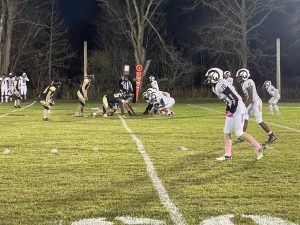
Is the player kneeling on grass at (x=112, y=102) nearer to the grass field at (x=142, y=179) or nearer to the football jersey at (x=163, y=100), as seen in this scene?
the football jersey at (x=163, y=100)

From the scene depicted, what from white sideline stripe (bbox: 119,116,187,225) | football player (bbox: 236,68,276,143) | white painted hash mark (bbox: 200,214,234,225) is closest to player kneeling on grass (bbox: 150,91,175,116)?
football player (bbox: 236,68,276,143)

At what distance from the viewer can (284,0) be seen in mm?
47625

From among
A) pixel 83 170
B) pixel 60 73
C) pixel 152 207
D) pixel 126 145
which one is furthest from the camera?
pixel 60 73

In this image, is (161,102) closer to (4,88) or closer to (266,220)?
(266,220)

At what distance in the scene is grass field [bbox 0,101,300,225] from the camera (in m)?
6.03

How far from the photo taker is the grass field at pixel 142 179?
603 centimetres

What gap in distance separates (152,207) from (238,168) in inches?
125

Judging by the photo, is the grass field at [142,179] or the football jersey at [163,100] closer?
the grass field at [142,179]

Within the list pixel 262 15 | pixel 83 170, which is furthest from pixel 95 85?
pixel 83 170

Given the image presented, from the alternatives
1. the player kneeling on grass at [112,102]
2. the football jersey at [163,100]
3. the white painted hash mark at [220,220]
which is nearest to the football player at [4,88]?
the player kneeling on grass at [112,102]

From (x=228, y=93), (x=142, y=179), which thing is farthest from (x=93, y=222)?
(x=228, y=93)

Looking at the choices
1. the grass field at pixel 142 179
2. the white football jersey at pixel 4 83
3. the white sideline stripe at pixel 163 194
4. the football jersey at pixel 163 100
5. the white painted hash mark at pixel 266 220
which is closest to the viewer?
the white painted hash mark at pixel 266 220

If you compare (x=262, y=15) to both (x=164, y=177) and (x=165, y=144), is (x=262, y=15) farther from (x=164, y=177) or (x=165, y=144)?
(x=164, y=177)

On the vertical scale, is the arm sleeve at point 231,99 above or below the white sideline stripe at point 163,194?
above
